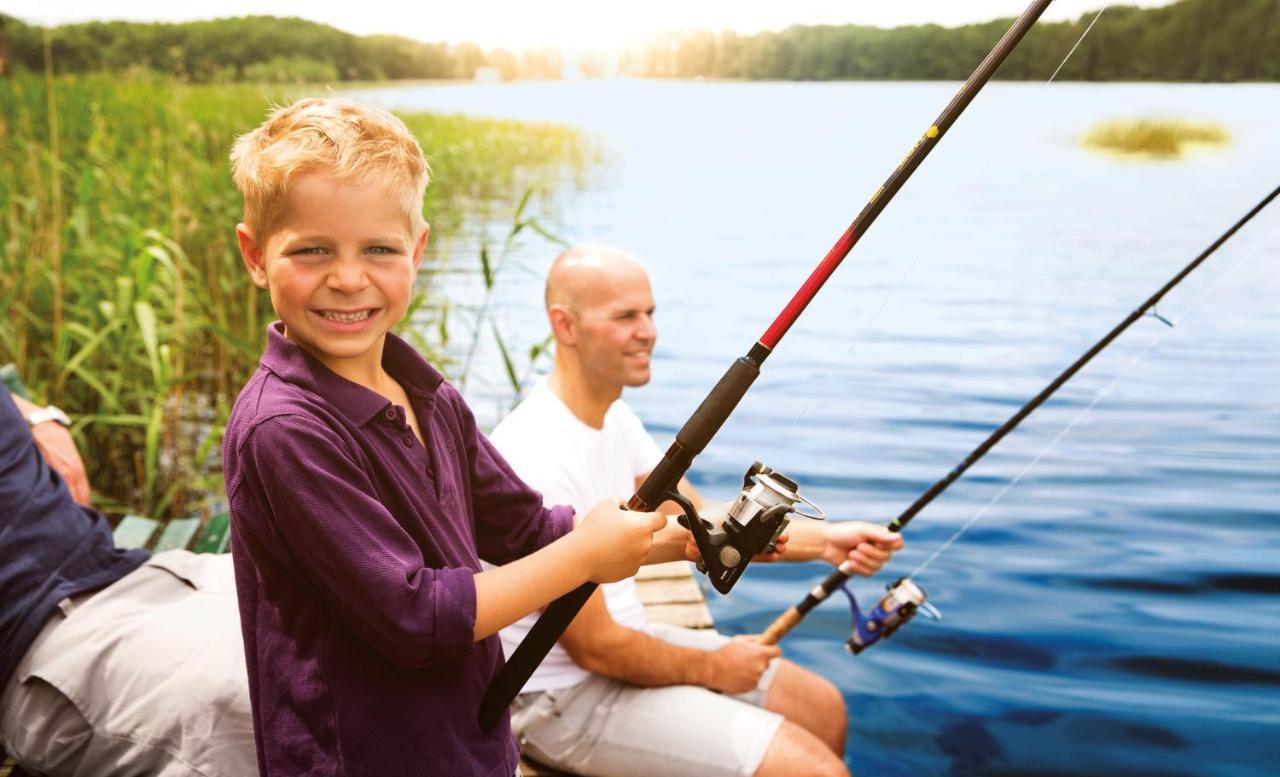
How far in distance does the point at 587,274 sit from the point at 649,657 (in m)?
0.82

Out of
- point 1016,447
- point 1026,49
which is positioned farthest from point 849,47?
point 1016,447

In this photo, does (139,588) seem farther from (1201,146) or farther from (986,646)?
(1201,146)

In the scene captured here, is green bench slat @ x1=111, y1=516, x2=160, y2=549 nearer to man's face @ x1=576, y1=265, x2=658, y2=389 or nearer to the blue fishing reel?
man's face @ x1=576, y1=265, x2=658, y2=389

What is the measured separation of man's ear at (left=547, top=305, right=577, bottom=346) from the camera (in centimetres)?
244

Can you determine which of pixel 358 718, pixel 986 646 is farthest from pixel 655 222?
pixel 358 718

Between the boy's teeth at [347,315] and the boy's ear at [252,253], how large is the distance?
0.33 feet

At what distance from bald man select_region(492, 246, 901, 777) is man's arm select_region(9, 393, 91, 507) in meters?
0.90

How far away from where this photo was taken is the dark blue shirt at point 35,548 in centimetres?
190

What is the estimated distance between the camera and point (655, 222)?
1752 cm

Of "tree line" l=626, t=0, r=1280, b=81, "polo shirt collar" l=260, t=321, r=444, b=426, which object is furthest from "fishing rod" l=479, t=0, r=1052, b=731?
"tree line" l=626, t=0, r=1280, b=81

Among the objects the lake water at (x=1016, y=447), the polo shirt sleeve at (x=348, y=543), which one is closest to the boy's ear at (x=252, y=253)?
the polo shirt sleeve at (x=348, y=543)

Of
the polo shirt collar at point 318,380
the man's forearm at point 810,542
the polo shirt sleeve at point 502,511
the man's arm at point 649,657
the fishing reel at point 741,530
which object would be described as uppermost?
the polo shirt collar at point 318,380

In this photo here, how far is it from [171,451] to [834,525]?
105 inches

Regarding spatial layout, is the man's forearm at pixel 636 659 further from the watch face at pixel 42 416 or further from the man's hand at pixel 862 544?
the watch face at pixel 42 416
